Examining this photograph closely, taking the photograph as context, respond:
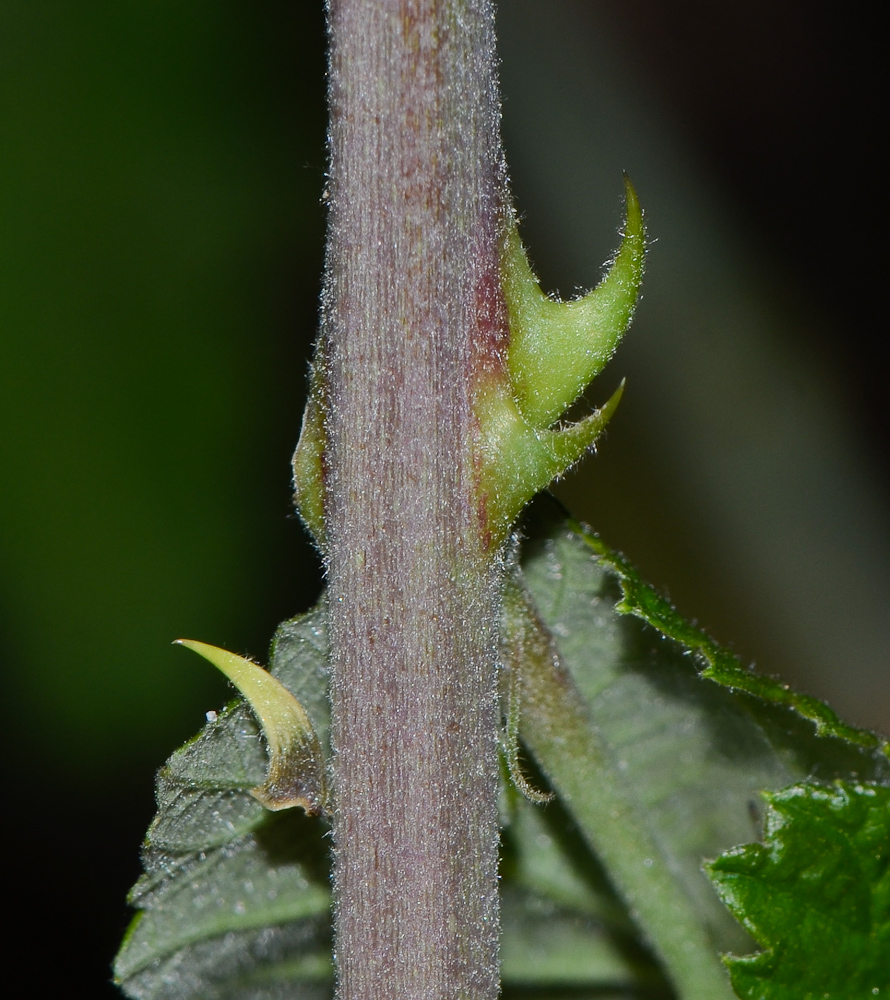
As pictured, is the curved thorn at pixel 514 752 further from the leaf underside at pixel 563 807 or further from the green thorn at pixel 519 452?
the green thorn at pixel 519 452

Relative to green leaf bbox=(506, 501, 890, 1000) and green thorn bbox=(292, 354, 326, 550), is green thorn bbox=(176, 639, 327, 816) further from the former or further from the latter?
green leaf bbox=(506, 501, 890, 1000)

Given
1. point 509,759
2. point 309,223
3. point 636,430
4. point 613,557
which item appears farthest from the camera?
point 636,430

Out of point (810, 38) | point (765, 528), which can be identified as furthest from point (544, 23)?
point (765, 528)

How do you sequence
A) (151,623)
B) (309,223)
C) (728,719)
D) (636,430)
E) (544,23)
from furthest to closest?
(544,23)
(636,430)
(309,223)
(151,623)
(728,719)

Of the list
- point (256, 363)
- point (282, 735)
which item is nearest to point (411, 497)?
point (282, 735)

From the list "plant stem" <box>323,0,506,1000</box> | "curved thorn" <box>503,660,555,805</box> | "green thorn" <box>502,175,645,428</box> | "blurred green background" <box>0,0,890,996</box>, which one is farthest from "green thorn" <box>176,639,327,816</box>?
"blurred green background" <box>0,0,890,996</box>

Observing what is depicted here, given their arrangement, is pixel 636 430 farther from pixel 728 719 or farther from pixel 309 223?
pixel 728 719
